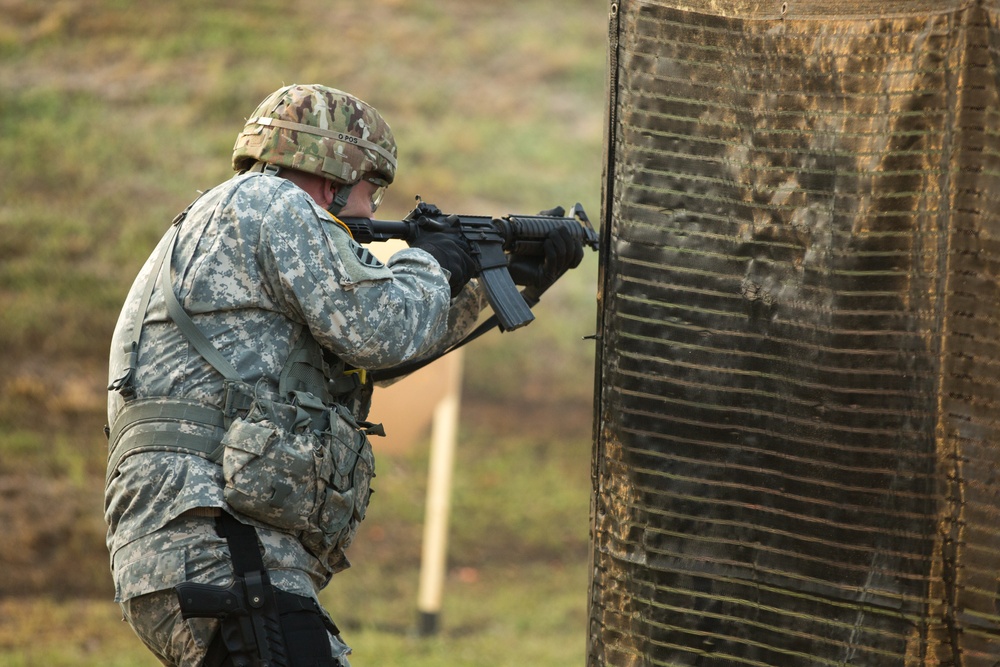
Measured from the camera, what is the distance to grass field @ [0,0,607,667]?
25.6ft

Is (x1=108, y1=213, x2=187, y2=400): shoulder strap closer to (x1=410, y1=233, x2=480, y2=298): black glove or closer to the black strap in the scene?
the black strap

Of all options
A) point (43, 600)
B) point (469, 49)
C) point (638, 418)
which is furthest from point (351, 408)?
point (469, 49)

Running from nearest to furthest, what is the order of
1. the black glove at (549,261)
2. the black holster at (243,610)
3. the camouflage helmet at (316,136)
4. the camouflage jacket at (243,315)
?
the black holster at (243,610), the camouflage jacket at (243,315), the camouflage helmet at (316,136), the black glove at (549,261)

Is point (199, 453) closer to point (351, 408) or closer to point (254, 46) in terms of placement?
point (351, 408)

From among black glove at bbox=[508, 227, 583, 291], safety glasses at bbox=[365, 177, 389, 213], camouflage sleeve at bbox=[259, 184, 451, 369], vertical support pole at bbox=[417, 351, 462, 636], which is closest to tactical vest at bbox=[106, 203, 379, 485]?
camouflage sleeve at bbox=[259, 184, 451, 369]

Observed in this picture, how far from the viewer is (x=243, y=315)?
118 inches

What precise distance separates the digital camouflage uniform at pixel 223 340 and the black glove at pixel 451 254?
348mm

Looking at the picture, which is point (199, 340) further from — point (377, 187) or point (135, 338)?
point (377, 187)

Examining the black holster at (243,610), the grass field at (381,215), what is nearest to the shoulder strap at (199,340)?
the black holster at (243,610)

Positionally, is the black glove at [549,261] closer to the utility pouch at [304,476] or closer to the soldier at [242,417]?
the soldier at [242,417]

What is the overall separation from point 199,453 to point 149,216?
7.71 m

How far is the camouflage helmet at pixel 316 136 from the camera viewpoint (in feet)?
10.5

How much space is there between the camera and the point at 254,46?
12.1 m

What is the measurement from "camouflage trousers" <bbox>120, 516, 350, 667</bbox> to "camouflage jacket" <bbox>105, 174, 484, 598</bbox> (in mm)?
40
